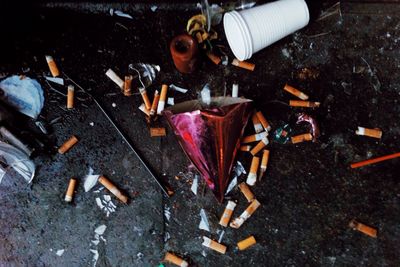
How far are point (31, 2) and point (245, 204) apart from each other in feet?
7.02

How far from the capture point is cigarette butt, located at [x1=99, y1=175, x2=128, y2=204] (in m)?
3.04

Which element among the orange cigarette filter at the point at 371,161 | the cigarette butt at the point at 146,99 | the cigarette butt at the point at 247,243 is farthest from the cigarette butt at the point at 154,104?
the orange cigarette filter at the point at 371,161

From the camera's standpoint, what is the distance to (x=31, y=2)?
3137mm

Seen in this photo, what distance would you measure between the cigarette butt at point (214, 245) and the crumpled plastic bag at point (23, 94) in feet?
5.00

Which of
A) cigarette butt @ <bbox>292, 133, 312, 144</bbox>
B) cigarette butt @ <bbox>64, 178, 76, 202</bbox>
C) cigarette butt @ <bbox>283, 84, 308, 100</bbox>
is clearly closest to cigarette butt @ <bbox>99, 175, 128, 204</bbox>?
cigarette butt @ <bbox>64, 178, 76, 202</bbox>

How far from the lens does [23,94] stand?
10.3 ft

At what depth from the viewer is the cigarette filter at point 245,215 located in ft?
9.98

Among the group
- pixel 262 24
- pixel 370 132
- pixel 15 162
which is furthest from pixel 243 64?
pixel 15 162

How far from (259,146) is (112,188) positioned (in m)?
1.09

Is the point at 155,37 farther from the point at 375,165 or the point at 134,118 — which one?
the point at 375,165

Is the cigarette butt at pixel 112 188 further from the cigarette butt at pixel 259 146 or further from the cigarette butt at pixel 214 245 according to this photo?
the cigarette butt at pixel 259 146

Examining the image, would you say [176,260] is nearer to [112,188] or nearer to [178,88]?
[112,188]

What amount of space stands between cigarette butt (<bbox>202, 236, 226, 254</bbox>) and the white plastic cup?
4.28 ft

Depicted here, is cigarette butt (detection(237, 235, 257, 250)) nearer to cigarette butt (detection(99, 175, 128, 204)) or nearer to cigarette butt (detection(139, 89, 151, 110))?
cigarette butt (detection(99, 175, 128, 204))
